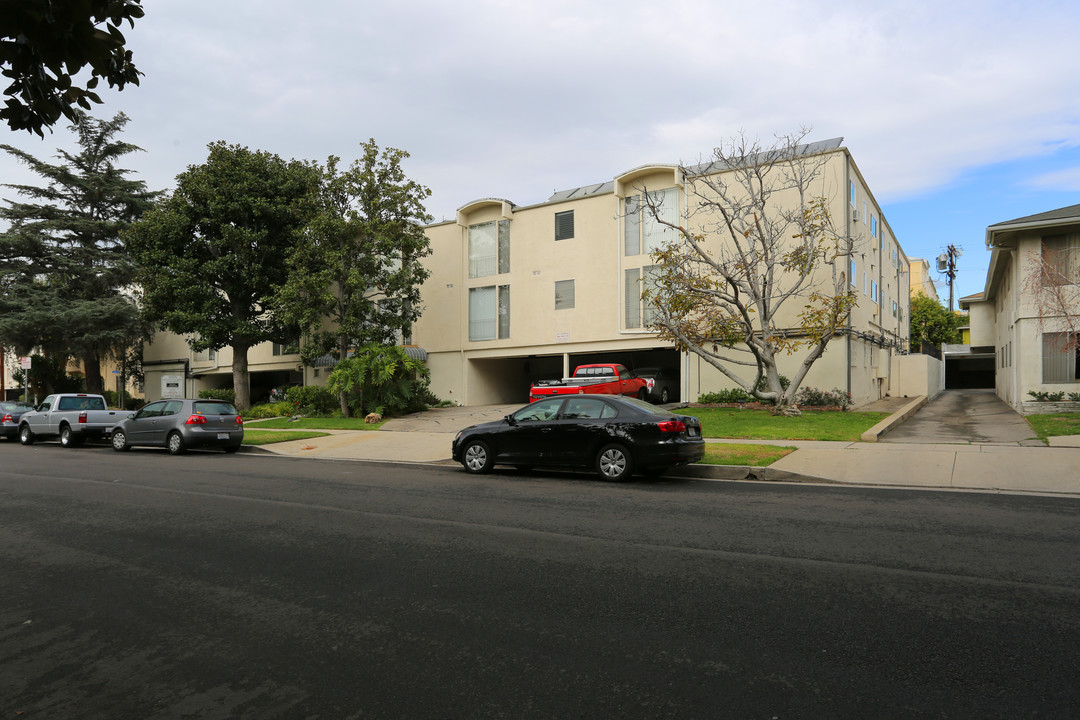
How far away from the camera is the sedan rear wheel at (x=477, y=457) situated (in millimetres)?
12203

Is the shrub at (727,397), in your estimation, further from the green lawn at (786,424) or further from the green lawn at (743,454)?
the green lawn at (743,454)

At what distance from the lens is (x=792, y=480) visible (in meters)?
11.0

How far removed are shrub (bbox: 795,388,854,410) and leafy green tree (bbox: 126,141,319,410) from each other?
20.2 m

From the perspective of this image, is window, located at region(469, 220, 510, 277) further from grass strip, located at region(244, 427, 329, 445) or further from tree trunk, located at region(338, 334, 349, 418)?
grass strip, located at region(244, 427, 329, 445)

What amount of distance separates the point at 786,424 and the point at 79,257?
3541cm

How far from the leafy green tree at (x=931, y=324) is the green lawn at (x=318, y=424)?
→ 46641 millimetres

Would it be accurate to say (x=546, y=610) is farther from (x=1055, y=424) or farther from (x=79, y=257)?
(x=79, y=257)

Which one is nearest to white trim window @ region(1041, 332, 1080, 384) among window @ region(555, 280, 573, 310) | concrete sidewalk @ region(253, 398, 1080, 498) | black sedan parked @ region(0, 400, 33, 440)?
concrete sidewalk @ region(253, 398, 1080, 498)

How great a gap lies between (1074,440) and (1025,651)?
1196 cm

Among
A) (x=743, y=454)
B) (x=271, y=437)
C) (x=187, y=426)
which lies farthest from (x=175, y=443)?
(x=743, y=454)

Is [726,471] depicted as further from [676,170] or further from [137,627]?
[676,170]

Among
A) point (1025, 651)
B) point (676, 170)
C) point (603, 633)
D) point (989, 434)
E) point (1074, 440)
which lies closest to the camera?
point (1025, 651)

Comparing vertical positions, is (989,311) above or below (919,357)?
above

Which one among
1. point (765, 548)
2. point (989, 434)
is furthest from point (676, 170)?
point (765, 548)
